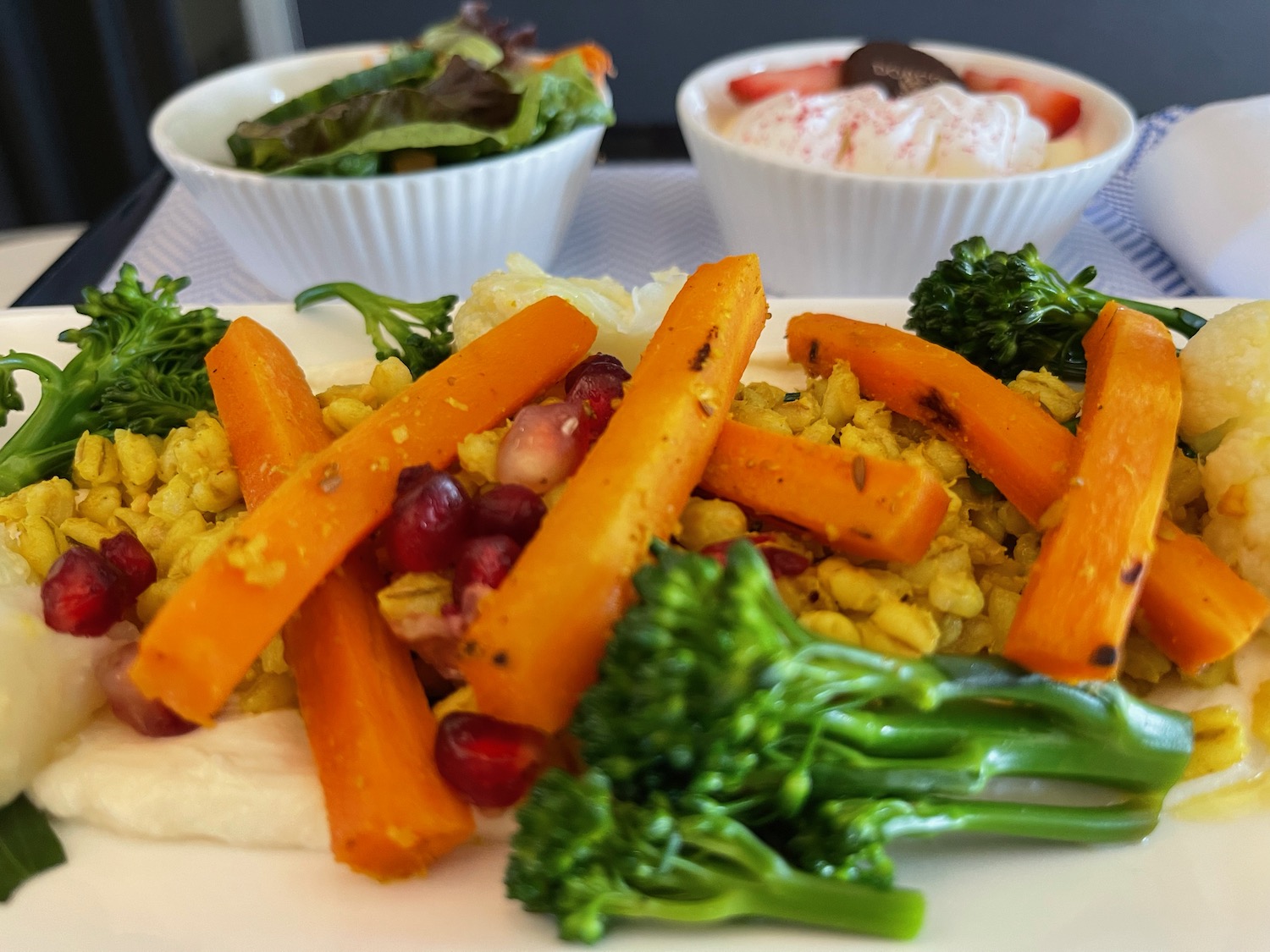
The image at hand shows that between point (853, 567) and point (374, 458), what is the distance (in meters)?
0.61

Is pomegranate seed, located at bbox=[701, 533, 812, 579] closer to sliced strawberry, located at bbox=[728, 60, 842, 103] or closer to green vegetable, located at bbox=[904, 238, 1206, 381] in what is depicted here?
green vegetable, located at bbox=[904, 238, 1206, 381]

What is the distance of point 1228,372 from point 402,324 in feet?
4.34

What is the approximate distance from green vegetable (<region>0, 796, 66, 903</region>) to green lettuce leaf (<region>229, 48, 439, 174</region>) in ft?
5.97

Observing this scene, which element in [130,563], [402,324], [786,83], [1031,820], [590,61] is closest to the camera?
[1031,820]

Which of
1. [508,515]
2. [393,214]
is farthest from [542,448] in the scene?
[393,214]

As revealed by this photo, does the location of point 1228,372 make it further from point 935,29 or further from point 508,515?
point 935,29

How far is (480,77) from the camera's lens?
2666 mm

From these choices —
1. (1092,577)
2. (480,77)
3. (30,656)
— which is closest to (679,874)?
(1092,577)

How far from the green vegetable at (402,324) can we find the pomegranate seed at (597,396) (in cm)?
42

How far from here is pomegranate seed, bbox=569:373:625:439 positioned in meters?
1.29

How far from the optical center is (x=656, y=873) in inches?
37.8

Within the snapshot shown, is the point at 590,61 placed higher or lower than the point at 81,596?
higher

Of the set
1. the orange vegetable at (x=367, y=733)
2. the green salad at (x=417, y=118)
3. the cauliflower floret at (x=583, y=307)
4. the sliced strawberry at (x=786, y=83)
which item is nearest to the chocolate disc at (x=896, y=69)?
the sliced strawberry at (x=786, y=83)

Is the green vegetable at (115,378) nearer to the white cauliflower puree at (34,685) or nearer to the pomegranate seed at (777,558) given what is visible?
the white cauliflower puree at (34,685)
